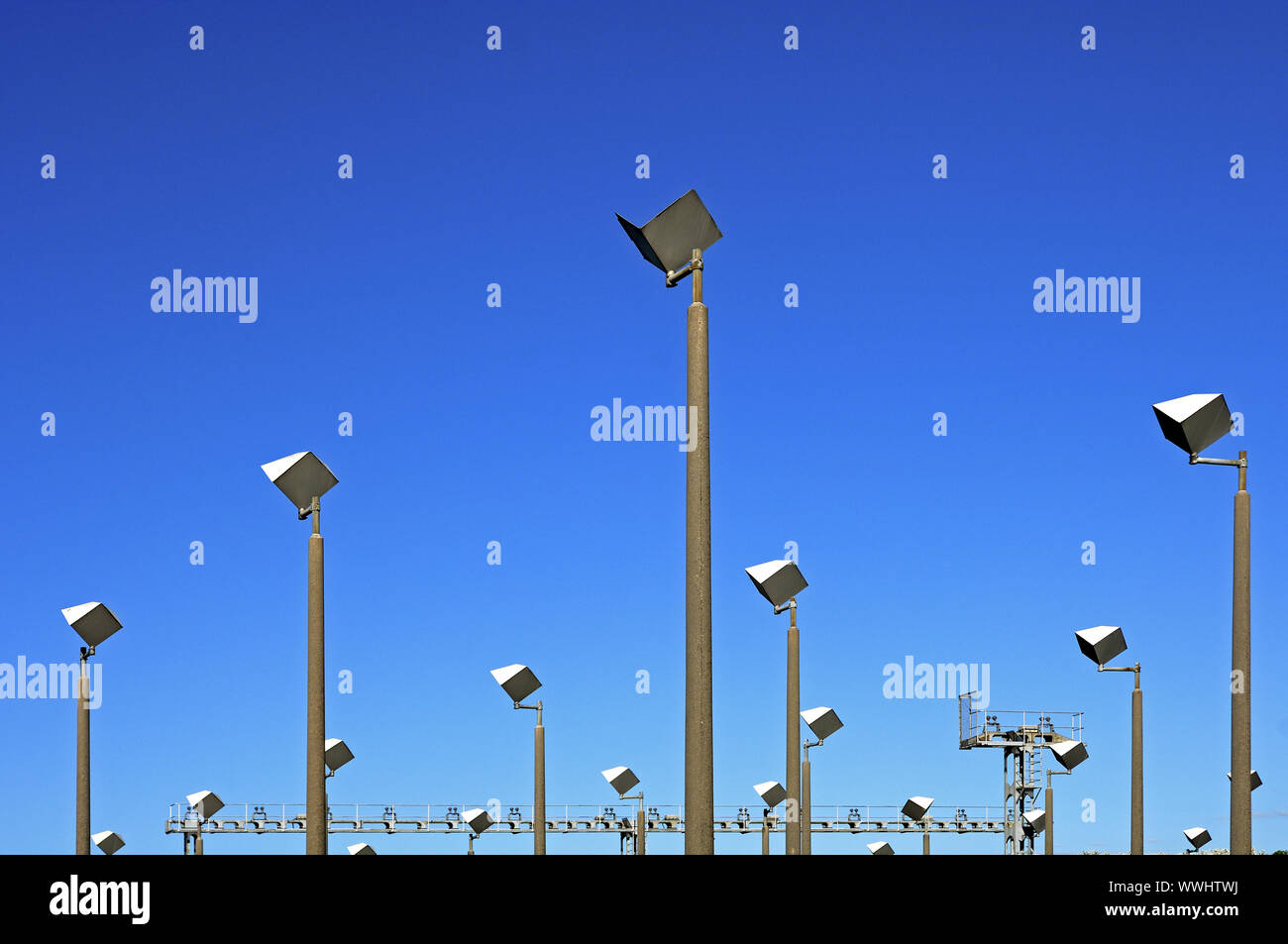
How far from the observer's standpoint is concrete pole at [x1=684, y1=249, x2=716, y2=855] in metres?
14.6

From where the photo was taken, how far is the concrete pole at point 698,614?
575 inches

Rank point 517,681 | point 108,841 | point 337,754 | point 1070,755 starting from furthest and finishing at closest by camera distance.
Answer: point 108,841 → point 1070,755 → point 337,754 → point 517,681

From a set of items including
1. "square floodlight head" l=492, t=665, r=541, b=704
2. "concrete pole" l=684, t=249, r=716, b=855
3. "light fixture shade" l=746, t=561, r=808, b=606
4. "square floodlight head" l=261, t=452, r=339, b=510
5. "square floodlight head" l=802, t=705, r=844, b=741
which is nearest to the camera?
"concrete pole" l=684, t=249, r=716, b=855

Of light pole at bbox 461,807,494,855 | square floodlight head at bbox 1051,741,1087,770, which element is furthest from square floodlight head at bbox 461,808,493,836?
square floodlight head at bbox 1051,741,1087,770

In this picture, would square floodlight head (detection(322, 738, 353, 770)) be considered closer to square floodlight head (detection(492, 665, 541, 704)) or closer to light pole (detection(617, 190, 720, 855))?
square floodlight head (detection(492, 665, 541, 704))

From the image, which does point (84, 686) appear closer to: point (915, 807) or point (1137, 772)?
point (1137, 772)

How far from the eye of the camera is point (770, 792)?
5556 centimetres

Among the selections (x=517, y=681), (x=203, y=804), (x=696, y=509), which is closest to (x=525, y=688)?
(x=517, y=681)

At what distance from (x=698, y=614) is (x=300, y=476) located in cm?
1033

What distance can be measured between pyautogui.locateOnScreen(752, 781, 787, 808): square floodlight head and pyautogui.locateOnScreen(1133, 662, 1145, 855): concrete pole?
22.5 metres

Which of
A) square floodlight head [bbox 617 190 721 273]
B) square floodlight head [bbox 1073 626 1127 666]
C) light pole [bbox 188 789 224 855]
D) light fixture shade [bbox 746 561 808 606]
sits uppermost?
square floodlight head [bbox 617 190 721 273]
